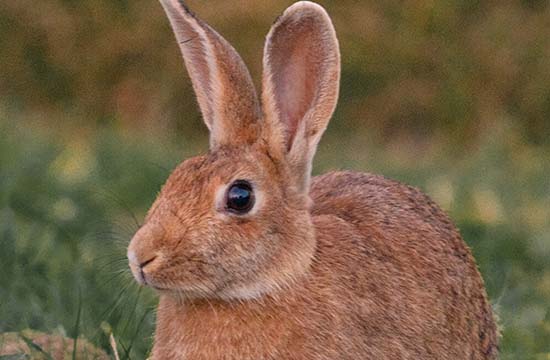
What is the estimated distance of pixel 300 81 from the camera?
442cm

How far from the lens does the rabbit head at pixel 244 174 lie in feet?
13.0

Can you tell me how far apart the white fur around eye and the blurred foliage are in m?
7.36

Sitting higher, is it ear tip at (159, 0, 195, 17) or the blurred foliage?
ear tip at (159, 0, 195, 17)

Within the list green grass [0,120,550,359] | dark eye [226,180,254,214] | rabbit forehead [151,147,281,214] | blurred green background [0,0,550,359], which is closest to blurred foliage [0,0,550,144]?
blurred green background [0,0,550,359]

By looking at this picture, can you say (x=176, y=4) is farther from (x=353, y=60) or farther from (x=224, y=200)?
(x=353, y=60)

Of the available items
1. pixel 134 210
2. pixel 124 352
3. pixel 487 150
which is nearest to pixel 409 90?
pixel 487 150

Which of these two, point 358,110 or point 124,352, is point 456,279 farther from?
point 358,110

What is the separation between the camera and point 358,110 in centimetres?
1208

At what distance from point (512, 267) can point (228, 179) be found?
284 cm

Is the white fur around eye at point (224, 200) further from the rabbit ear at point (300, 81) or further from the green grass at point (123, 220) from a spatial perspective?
the green grass at point (123, 220)

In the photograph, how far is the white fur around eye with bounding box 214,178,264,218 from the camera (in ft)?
13.2

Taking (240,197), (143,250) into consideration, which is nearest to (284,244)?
(240,197)

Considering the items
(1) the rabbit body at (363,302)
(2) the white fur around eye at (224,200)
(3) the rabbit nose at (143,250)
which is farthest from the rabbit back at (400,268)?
(3) the rabbit nose at (143,250)

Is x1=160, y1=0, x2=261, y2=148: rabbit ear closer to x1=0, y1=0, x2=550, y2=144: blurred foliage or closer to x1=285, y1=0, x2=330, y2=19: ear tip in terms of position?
x1=285, y1=0, x2=330, y2=19: ear tip
